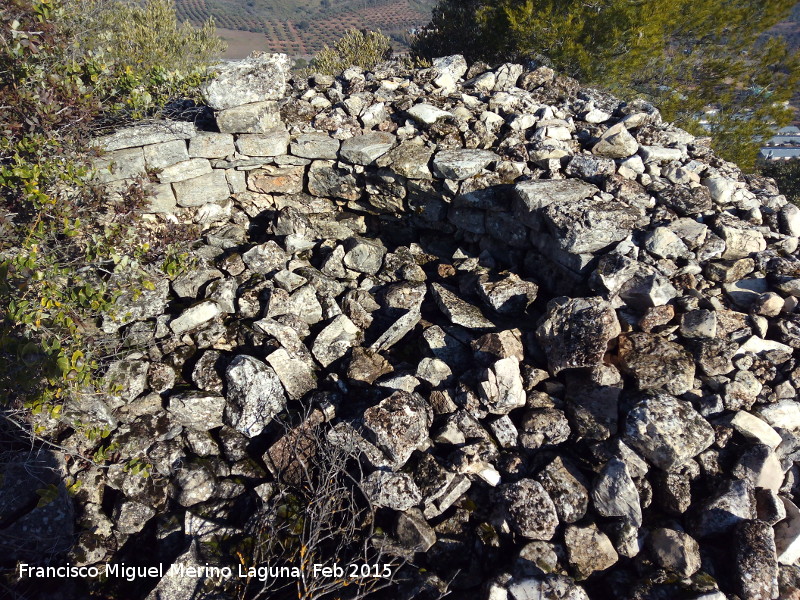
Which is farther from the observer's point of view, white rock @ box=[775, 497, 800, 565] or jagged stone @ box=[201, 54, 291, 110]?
jagged stone @ box=[201, 54, 291, 110]

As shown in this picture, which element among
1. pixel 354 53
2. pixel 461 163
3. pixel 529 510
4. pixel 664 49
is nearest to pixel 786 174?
pixel 664 49

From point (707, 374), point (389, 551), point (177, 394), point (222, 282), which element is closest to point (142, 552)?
point (177, 394)

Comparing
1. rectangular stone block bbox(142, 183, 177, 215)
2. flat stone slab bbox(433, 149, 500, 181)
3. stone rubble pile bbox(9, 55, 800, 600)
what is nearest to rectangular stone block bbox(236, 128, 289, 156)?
stone rubble pile bbox(9, 55, 800, 600)

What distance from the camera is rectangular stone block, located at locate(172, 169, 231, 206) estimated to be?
233 inches

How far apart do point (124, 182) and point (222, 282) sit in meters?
1.67

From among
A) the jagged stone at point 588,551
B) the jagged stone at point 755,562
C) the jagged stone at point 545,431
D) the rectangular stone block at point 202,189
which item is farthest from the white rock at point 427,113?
the jagged stone at point 755,562

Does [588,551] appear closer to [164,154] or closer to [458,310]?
[458,310]

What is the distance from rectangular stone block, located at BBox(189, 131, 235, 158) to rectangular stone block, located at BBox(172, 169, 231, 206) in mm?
279

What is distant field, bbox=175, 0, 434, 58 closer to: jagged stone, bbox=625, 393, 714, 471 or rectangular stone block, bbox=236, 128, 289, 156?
rectangular stone block, bbox=236, 128, 289, 156

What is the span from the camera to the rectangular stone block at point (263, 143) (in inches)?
232

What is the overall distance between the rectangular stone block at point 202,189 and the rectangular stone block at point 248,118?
598 millimetres

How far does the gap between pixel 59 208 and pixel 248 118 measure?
2244 mm

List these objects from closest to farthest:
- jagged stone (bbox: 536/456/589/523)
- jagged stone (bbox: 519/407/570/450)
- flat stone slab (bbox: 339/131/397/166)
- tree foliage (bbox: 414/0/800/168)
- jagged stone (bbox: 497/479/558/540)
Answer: jagged stone (bbox: 497/479/558/540) < jagged stone (bbox: 536/456/589/523) < jagged stone (bbox: 519/407/570/450) < flat stone slab (bbox: 339/131/397/166) < tree foliage (bbox: 414/0/800/168)

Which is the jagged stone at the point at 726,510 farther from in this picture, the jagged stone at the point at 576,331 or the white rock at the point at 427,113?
the white rock at the point at 427,113
